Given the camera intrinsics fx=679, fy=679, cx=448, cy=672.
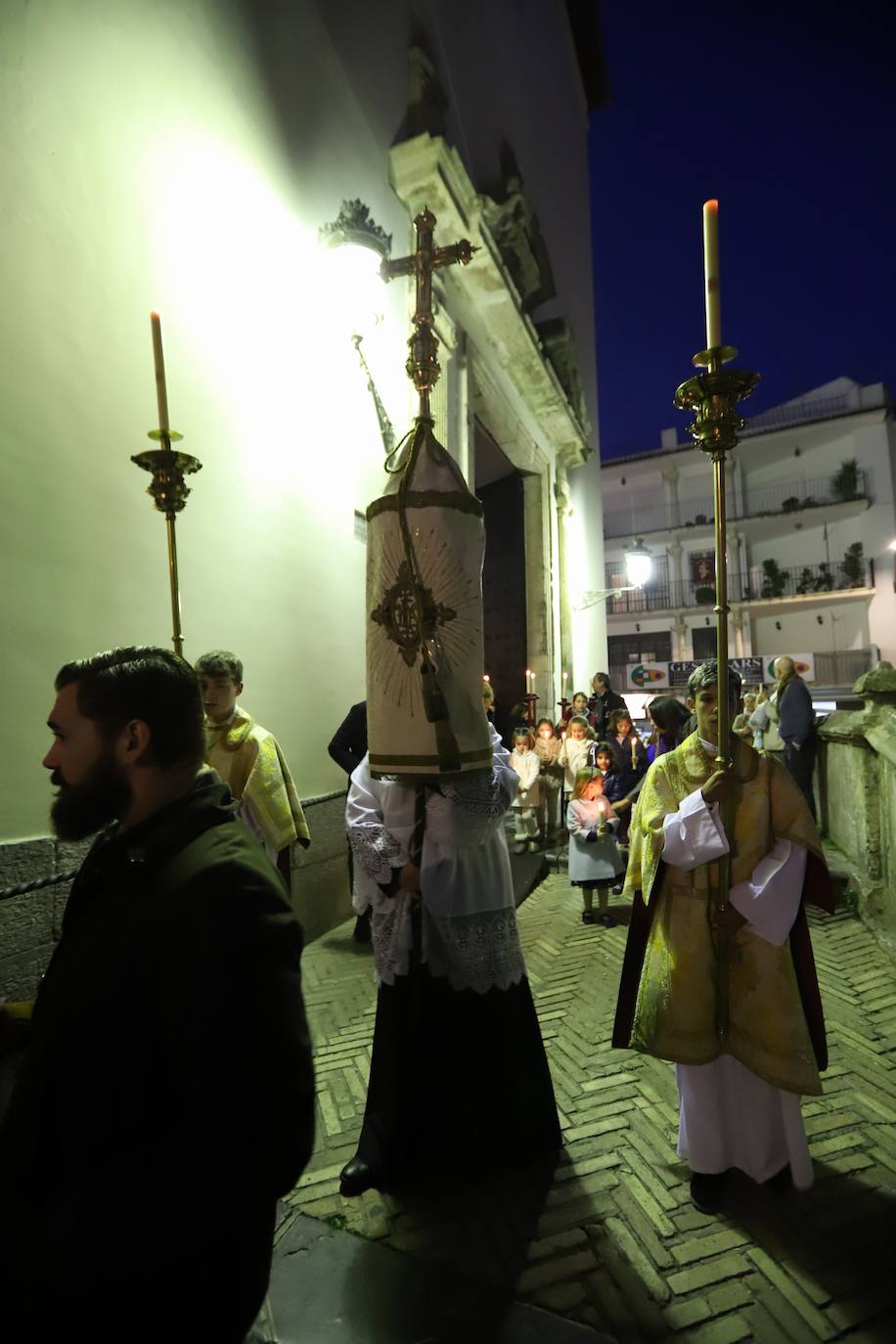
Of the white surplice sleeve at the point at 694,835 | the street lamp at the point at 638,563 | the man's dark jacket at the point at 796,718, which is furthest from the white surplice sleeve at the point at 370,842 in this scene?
the street lamp at the point at 638,563

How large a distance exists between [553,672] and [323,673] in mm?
6856

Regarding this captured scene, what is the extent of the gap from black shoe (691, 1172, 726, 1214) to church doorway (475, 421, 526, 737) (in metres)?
9.10

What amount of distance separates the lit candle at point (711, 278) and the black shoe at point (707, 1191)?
9.22 ft

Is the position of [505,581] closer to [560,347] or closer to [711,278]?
[560,347]

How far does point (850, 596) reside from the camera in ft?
80.4

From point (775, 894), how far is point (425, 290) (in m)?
2.48

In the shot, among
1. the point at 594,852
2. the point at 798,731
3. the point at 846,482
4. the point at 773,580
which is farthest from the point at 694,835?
the point at 846,482

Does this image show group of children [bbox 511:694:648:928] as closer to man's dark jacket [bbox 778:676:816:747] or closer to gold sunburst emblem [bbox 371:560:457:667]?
man's dark jacket [bbox 778:676:816:747]

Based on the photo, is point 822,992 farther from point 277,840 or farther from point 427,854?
point 277,840

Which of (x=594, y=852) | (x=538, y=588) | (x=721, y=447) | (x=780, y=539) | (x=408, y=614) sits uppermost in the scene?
(x=780, y=539)

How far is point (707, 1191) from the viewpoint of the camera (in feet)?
7.70

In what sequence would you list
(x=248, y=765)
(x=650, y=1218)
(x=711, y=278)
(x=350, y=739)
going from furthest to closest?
(x=350, y=739)
(x=248, y=765)
(x=650, y=1218)
(x=711, y=278)

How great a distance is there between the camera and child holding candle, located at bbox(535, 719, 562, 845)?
320 inches

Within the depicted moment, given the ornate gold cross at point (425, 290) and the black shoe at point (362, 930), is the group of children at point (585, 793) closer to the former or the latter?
the black shoe at point (362, 930)
